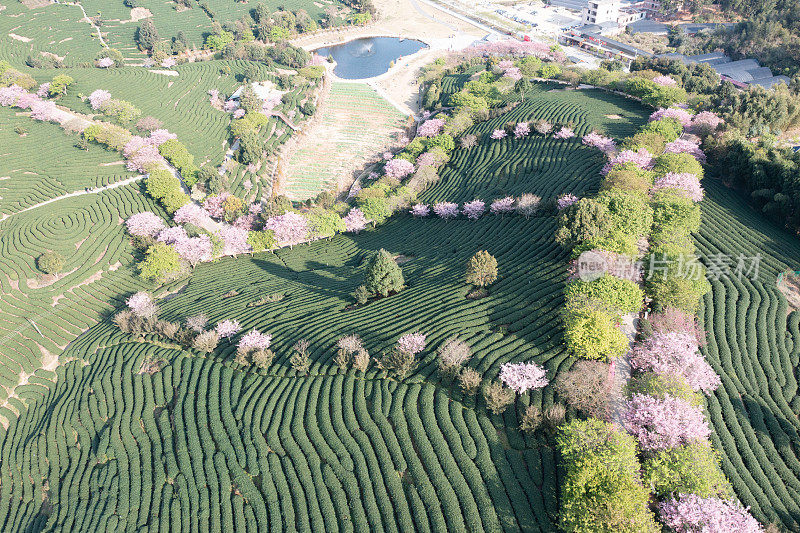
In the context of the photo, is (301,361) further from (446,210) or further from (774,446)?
(774,446)

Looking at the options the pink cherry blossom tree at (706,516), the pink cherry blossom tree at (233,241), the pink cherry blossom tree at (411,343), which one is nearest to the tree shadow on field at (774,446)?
the pink cherry blossom tree at (706,516)

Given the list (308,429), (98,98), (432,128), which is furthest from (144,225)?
(432,128)

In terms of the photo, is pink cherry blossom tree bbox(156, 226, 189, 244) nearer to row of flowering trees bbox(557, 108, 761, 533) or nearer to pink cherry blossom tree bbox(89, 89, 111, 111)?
pink cherry blossom tree bbox(89, 89, 111, 111)

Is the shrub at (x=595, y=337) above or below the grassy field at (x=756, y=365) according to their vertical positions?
above

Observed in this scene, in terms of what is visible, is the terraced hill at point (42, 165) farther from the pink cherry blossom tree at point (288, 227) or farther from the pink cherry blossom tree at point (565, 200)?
the pink cherry blossom tree at point (565, 200)

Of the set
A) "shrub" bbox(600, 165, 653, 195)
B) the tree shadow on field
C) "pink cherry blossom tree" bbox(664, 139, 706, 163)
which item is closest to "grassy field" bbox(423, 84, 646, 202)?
"shrub" bbox(600, 165, 653, 195)

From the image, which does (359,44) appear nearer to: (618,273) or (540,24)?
(540,24)
